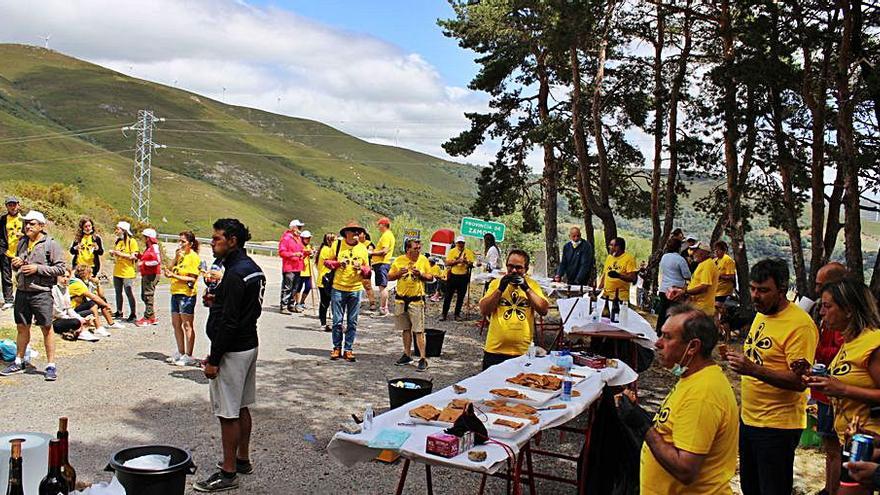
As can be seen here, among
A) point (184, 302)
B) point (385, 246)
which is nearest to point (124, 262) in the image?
point (184, 302)

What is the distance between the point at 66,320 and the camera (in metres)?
10.6

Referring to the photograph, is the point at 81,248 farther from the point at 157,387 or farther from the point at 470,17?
the point at 470,17

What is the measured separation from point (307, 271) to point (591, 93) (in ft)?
Result: 34.0

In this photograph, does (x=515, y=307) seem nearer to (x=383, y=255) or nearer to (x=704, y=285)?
(x=704, y=285)

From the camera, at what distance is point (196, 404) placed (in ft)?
25.7

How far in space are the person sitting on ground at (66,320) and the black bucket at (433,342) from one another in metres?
5.11

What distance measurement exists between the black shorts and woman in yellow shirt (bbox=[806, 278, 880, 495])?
7878 mm

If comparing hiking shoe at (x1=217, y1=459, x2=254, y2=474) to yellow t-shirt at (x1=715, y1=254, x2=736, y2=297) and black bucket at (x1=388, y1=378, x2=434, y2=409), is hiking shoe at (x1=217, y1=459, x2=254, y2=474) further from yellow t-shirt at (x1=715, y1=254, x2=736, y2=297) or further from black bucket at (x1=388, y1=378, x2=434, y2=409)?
yellow t-shirt at (x1=715, y1=254, x2=736, y2=297)

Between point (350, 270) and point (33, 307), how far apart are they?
3.92 meters

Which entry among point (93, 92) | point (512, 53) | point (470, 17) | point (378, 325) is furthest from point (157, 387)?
point (93, 92)

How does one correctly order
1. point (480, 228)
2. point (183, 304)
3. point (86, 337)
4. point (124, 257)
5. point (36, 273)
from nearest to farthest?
1. point (36, 273)
2. point (183, 304)
3. point (86, 337)
4. point (124, 257)
5. point (480, 228)

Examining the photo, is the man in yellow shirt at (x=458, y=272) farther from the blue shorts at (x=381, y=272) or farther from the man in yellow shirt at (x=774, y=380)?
the man in yellow shirt at (x=774, y=380)

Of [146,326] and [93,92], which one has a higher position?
[93,92]

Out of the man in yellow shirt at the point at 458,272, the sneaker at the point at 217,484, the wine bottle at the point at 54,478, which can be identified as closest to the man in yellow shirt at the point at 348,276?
the sneaker at the point at 217,484
